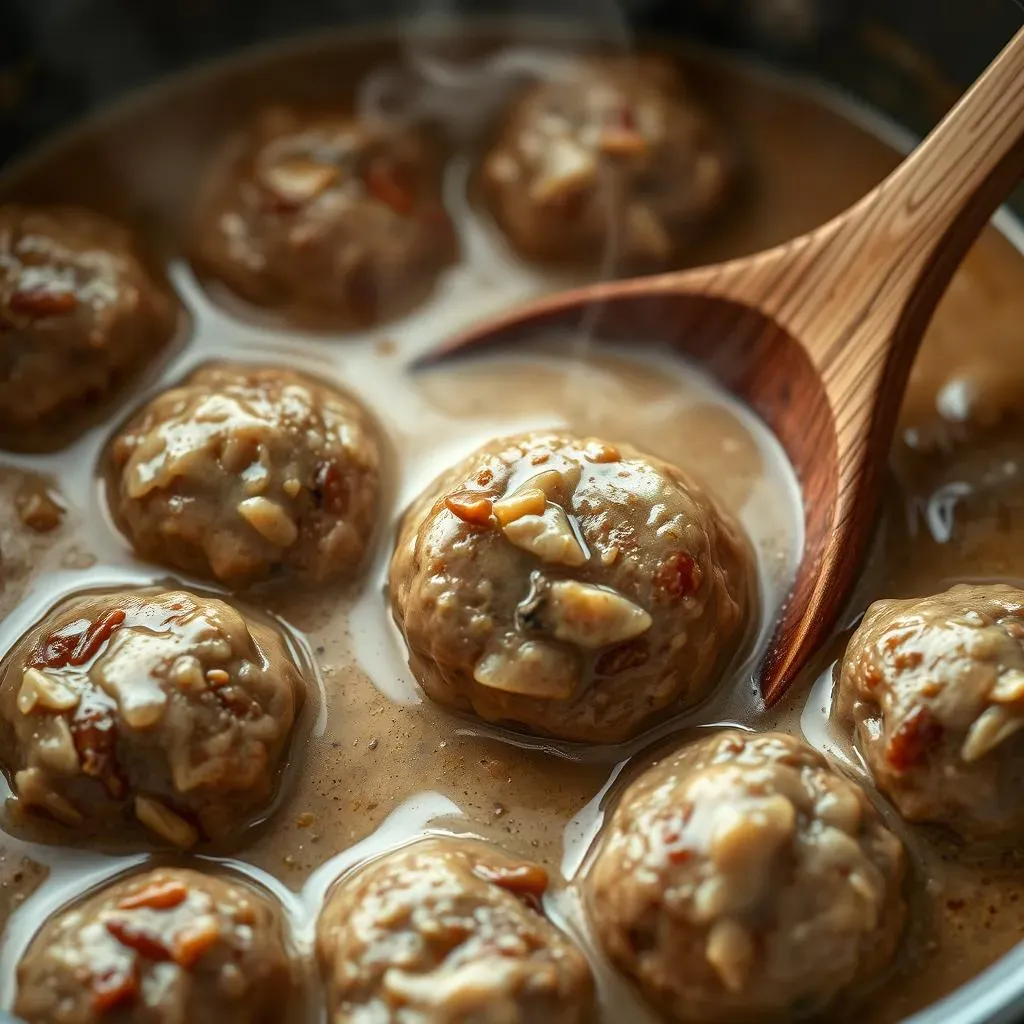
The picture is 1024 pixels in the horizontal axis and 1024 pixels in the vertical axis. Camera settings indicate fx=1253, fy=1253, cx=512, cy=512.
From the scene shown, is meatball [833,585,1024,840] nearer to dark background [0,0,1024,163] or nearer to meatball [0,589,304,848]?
meatball [0,589,304,848]

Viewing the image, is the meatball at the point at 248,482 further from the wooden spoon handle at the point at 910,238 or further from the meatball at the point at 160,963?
the wooden spoon handle at the point at 910,238

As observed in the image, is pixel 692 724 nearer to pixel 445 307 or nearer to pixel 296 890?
pixel 296 890

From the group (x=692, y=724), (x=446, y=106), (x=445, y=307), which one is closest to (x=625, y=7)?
(x=446, y=106)

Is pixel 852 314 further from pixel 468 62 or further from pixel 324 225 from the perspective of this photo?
pixel 468 62

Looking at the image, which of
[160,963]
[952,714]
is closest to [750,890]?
[952,714]

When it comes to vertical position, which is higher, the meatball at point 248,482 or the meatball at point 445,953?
the meatball at point 248,482

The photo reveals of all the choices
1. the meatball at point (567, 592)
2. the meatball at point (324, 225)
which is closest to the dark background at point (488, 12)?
the meatball at point (324, 225)

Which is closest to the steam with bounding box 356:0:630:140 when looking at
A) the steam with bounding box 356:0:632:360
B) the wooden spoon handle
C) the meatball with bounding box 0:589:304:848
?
the steam with bounding box 356:0:632:360
